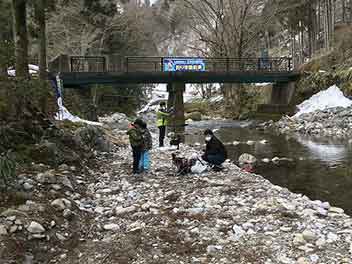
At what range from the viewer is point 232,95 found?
→ 4053cm

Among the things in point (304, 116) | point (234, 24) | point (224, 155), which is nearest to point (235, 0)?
point (234, 24)

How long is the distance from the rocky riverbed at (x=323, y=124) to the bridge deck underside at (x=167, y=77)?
Answer: 18.1 feet

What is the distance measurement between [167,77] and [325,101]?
1111 centimetres

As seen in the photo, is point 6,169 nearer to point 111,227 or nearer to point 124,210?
point 111,227

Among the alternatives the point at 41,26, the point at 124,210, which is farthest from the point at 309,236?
the point at 41,26

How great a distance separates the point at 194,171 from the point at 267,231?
4.32 m

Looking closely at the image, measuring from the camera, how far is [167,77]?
2983 centimetres

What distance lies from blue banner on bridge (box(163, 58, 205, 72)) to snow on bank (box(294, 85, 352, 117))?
7924mm

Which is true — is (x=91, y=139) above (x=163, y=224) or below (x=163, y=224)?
above

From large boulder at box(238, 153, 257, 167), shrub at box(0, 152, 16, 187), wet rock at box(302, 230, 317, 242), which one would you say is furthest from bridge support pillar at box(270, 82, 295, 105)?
shrub at box(0, 152, 16, 187)

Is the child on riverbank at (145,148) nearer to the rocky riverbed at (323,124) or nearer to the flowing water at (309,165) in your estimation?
the flowing water at (309,165)

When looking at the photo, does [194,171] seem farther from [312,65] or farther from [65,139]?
[312,65]

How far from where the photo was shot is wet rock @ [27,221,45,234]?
5.42 m

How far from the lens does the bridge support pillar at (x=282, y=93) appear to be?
33037 mm
